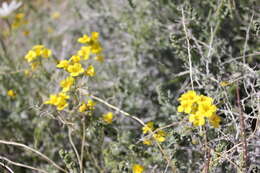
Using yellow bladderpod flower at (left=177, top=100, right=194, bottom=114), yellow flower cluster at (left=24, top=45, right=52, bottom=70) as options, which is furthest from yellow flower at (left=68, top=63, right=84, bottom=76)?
yellow bladderpod flower at (left=177, top=100, right=194, bottom=114)

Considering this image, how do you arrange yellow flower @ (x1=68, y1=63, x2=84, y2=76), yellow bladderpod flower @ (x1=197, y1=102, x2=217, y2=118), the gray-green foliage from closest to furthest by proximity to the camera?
yellow bladderpod flower @ (x1=197, y1=102, x2=217, y2=118) → yellow flower @ (x1=68, y1=63, x2=84, y2=76) → the gray-green foliage

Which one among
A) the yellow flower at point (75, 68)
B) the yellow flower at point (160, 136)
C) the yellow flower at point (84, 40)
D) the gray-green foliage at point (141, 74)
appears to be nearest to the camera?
the yellow flower at point (160, 136)

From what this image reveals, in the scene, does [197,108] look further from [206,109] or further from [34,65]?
[34,65]

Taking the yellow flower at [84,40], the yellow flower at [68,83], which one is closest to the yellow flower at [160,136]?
the yellow flower at [68,83]

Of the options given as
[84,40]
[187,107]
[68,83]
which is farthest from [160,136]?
[84,40]

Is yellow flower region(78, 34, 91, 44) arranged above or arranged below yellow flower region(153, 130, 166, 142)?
above

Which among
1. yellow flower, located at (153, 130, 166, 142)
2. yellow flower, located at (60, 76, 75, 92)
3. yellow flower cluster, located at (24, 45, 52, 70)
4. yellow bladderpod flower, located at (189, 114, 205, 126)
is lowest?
yellow flower, located at (153, 130, 166, 142)

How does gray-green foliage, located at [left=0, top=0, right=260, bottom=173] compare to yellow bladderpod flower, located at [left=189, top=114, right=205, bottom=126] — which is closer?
yellow bladderpod flower, located at [left=189, top=114, right=205, bottom=126]

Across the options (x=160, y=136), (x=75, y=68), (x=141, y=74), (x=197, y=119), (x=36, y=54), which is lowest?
(x=160, y=136)

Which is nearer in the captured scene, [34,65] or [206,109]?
[206,109]

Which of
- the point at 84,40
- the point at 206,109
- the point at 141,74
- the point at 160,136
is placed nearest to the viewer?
the point at 206,109

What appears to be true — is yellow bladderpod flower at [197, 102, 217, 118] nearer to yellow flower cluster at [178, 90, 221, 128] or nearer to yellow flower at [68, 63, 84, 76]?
yellow flower cluster at [178, 90, 221, 128]

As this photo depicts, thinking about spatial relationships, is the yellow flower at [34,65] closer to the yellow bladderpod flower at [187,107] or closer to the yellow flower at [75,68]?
the yellow flower at [75,68]

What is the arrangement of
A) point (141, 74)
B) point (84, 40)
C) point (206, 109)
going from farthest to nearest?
point (141, 74), point (84, 40), point (206, 109)
